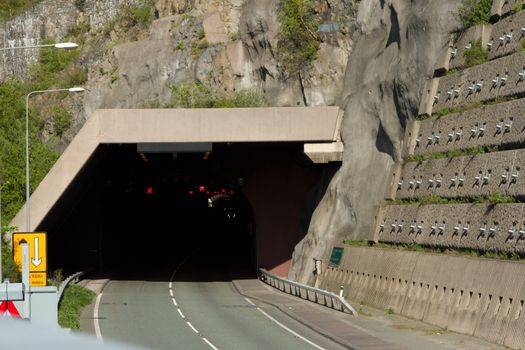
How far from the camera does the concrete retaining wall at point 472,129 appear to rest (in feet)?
107

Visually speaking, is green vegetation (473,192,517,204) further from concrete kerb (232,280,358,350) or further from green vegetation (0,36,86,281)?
green vegetation (0,36,86,281)

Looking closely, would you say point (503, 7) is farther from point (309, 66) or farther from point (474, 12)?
point (309, 66)

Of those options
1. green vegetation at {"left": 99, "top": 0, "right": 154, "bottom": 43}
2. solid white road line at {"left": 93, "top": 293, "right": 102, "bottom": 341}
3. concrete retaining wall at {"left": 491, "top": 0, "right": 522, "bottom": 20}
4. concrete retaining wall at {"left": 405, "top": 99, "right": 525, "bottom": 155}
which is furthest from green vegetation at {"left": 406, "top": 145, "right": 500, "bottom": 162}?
green vegetation at {"left": 99, "top": 0, "right": 154, "bottom": 43}

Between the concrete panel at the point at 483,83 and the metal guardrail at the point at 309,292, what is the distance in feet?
27.5

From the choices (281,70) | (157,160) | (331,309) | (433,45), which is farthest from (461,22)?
(157,160)

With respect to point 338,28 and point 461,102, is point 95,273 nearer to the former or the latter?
point 338,28

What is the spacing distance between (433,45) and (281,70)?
19865 mm

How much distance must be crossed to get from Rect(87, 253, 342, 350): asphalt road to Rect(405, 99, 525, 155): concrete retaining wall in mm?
8490

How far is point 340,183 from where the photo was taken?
49.2 metres

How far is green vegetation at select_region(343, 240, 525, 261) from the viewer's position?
3002 centimetres

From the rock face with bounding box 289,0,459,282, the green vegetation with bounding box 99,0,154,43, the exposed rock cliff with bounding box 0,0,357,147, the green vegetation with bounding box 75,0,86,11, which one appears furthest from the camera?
the green vegetation with bounding box 75,0,86,11

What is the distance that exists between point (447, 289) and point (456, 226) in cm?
340

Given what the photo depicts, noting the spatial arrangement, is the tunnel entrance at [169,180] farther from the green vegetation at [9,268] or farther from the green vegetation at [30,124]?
the green vegetation at [9,268]

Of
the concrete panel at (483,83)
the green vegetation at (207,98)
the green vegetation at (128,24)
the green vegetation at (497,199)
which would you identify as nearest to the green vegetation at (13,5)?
the green vegetation at (128,24)
